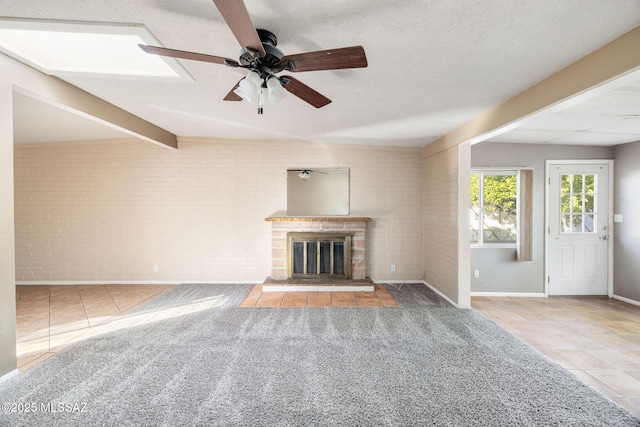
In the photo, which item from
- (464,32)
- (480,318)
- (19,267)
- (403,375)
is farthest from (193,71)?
(19,267)

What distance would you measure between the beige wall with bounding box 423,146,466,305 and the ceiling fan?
9.32ft

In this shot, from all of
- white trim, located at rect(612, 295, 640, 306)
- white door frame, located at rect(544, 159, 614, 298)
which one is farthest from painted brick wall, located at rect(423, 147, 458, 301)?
white trim, located at rect(612, 295, 640, 306)

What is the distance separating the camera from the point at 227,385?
2.15 m

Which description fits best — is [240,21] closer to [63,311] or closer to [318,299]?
[318,299]

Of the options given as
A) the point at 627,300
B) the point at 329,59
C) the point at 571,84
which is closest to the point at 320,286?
the point at 329,59

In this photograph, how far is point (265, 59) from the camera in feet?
5.52

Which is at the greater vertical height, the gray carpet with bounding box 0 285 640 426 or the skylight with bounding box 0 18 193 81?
the skylight with bounding box 0 18 193 81

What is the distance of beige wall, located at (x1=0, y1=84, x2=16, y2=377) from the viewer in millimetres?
2164

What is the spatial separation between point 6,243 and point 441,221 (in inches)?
187

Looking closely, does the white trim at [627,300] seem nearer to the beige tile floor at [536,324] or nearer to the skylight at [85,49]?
the beige tile floor at [536,324]

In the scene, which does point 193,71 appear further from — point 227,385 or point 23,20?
point 227,385

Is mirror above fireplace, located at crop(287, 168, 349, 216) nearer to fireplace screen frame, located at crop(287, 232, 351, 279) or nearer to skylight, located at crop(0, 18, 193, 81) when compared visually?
fireplace screen frame, located at crop(287, 232, 351, 279)

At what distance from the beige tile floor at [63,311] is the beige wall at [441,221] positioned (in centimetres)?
436

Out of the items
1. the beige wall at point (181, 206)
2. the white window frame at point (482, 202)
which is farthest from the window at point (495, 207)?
the beige wall at point (181, 206)
